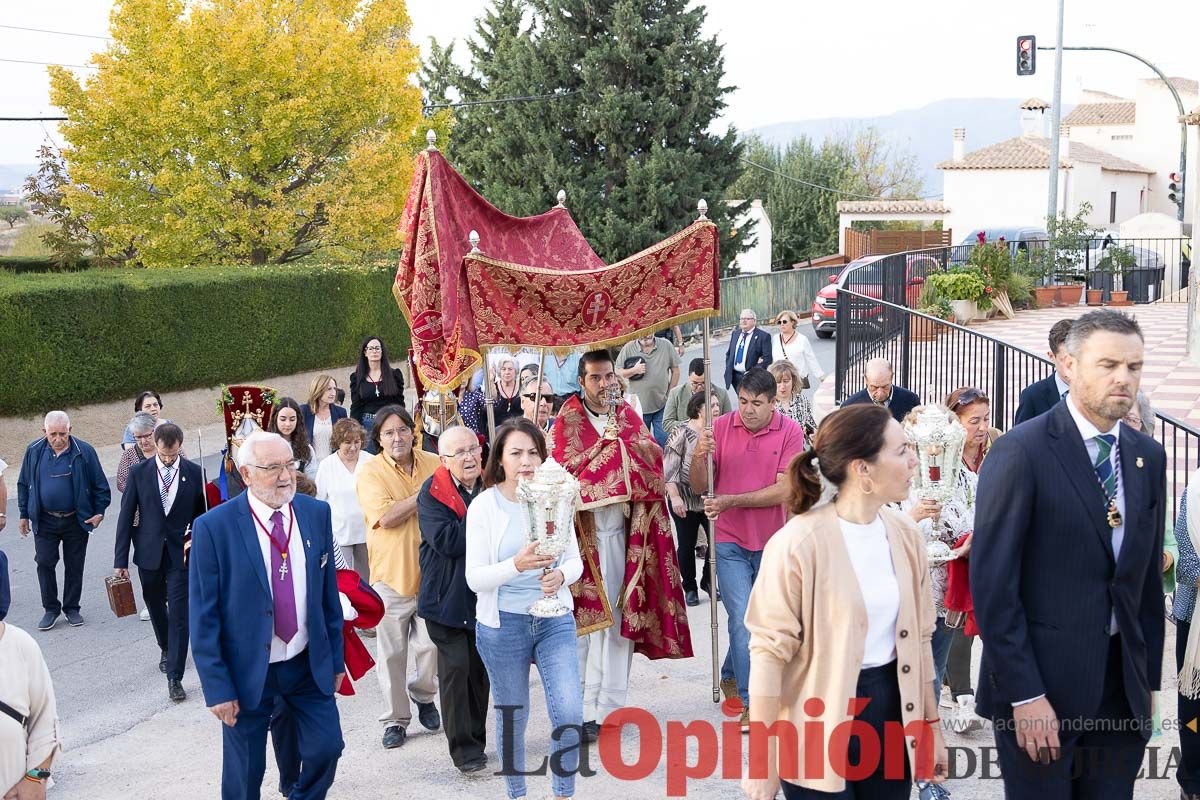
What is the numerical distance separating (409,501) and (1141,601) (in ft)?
13.6

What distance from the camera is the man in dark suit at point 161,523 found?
8602mm

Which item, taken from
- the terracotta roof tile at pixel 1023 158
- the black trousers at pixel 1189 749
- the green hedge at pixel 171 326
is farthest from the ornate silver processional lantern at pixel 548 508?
the terracotta roof tile at pixel 1023 158

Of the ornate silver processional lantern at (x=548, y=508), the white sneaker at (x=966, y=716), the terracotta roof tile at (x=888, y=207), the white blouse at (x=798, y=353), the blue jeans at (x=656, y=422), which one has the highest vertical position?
the terracotta roof tile at (x=888, y=207)

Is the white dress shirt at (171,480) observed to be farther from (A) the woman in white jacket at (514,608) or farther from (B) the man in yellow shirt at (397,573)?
(A) the woman in white jacket at (514,608)

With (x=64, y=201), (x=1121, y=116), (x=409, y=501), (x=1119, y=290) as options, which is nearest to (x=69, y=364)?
(x=64, y=201)

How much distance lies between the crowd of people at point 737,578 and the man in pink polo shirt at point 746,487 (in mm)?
17

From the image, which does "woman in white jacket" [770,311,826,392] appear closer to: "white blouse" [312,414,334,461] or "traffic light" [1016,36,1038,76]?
"white blouse" [312,414,334,461]

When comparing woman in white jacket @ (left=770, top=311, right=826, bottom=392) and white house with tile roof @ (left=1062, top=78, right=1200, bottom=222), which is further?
white house with tile roof @ (left=1062, top=78, right=1200, bottom=222)

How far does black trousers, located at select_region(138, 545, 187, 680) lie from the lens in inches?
320

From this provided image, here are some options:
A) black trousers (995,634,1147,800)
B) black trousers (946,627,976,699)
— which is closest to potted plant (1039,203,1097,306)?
black trousers (946,627,976,699)

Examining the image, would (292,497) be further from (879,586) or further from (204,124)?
(204,124)

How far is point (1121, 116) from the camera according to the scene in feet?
243

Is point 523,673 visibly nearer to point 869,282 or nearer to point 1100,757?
point 1100,757

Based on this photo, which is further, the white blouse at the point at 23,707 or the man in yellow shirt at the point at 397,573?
the man in yellow shirt at the point at 397,573
